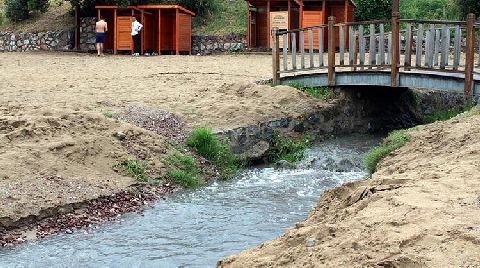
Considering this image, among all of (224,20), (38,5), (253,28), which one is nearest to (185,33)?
(253,28)

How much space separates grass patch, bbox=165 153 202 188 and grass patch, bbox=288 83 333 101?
501 cm

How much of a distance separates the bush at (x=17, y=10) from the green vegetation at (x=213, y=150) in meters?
21.8

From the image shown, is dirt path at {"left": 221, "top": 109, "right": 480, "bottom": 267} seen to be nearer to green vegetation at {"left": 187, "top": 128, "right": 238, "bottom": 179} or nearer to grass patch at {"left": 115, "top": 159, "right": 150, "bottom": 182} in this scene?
grass patch at {"left": 115, "top": 159, "right": 150, "bottom": 182}

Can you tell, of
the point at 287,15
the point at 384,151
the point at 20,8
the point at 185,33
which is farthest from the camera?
the point at 20,8

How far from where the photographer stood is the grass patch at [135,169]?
40.4 feet

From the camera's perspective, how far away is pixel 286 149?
50.9ft

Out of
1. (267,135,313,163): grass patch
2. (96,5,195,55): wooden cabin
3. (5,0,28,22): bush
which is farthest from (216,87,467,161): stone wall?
(5,0,28,22): bush

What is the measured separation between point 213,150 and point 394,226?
7974 millimetres

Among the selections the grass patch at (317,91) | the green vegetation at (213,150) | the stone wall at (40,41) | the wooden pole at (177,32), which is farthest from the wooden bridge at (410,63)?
the stone wall at (40,41)

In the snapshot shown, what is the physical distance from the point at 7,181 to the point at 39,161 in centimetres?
88

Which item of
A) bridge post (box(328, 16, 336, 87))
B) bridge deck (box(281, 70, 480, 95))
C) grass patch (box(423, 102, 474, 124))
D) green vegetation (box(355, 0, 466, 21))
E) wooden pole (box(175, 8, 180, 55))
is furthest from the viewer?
wooden pole (box(175, 8, 180, 55))

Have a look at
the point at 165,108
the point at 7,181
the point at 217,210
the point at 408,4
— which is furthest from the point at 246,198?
the point at 408,4

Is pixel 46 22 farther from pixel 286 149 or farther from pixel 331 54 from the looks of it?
pixel 286 149

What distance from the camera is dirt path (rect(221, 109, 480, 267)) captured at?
5.67 metres
